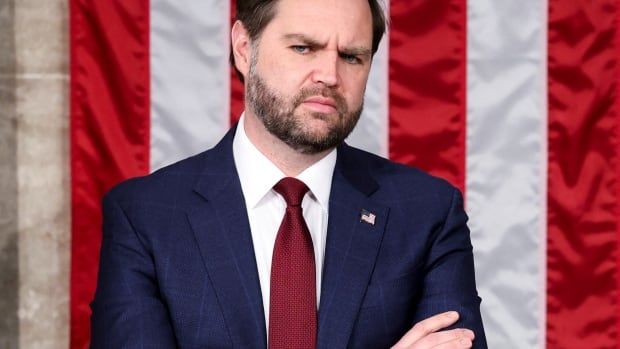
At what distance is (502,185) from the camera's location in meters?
2.73

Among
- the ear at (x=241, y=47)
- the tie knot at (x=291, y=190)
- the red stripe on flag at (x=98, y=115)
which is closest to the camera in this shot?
the tie knot at (x=291, y=190)

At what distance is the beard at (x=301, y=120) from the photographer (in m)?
1.84

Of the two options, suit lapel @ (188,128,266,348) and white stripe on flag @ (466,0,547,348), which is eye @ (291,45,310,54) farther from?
white stripe on flag @ (466,0,547,348)

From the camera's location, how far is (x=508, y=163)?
2729 millimetres

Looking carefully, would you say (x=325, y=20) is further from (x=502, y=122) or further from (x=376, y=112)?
(x=502, y=122)

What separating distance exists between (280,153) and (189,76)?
2.76ft

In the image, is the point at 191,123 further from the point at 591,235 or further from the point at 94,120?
the point at 591,235

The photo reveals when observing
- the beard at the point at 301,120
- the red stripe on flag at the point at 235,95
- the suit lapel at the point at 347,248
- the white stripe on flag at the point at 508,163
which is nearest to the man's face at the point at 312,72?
the beard at the point at 301,120

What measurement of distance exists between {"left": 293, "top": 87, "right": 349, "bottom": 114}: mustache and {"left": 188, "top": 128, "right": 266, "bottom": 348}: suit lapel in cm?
22

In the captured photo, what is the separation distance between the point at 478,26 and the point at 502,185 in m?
0.44

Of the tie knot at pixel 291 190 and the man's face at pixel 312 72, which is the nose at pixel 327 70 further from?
the tie knot at pixel 291 190

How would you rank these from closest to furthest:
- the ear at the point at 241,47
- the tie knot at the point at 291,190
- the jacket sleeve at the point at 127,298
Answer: the jacket sleeve at the point at 127,298
the tie knot at the point at 291,190
the ear at the point at 241,47

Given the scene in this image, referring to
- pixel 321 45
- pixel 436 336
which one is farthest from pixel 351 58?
pixel 436 336

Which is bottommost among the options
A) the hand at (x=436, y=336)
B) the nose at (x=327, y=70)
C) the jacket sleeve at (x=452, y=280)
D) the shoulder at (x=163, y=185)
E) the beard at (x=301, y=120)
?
the hand at (x=436, y=336)
